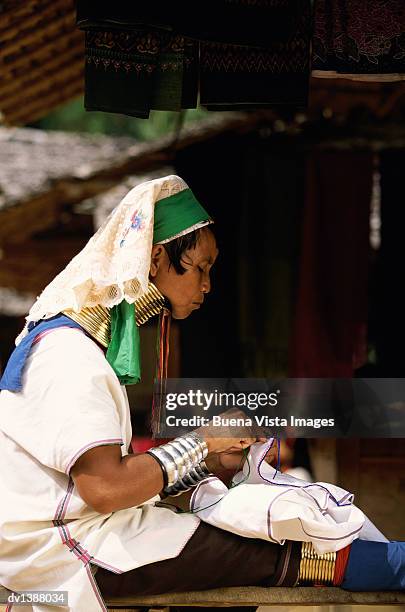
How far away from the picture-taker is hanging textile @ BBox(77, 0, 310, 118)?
300 centimetres

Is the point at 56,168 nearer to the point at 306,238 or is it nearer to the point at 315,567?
the point at 306,238

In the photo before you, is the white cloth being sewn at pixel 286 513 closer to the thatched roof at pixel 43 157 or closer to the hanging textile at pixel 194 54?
the hanging textile at pixel 194 54

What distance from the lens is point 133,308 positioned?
2.73m

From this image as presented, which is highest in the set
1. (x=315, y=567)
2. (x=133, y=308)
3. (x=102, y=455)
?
(x=133, y=308)

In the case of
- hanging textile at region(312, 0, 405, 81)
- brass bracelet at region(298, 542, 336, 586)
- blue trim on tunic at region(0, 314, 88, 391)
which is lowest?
brass bracelet at region(298, 542, 336, 586)

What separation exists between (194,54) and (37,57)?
163 cm

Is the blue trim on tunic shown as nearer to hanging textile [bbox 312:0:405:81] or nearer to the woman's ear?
the woman's ear

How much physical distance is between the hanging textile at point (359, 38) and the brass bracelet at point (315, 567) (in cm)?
176

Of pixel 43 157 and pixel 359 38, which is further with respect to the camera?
pixel 43 157

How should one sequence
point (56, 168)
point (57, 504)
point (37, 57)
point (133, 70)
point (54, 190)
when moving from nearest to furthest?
point (57, 504)
point (133, 70)
point (37, 57)
point (54, 190)
point (56, 168)

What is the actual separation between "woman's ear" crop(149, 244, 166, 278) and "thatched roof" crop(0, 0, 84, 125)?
184 centimetres

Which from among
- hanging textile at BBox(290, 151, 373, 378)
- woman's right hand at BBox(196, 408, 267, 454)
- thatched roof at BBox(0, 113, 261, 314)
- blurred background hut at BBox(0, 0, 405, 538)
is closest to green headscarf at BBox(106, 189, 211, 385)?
woman's right hand at BBox(196, 408, 267, 454)

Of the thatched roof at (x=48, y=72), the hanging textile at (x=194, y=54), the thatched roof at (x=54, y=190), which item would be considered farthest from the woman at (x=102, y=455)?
the thatched roof at (x=54, y=190)

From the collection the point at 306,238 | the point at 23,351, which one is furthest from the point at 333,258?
the point at 23,351
